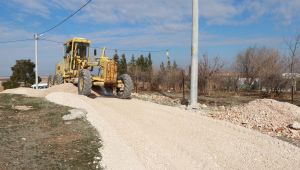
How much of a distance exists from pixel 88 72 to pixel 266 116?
25.4 ft

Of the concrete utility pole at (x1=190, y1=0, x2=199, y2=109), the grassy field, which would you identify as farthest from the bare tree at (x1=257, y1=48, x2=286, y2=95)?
the grassy field

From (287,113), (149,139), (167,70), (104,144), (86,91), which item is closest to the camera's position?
(104,144)

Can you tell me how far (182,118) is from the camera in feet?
41.8

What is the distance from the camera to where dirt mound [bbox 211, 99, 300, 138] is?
11.9 m

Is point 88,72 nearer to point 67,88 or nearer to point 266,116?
point 67,88

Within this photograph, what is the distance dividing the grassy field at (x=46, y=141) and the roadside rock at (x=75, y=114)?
0.71 feet

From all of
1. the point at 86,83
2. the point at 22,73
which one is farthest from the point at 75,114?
the point at 22,73

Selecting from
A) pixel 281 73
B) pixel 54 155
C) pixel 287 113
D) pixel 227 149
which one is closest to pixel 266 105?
pixel 287 113

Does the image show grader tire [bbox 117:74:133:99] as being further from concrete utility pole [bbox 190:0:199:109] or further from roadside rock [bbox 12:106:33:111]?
roadside rock [bbox 12:106:33:111]

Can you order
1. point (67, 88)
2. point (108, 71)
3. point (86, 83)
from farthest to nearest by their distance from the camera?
point (67, 88)
point (108, 71)
point (86, 83)

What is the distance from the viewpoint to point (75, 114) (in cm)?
1238

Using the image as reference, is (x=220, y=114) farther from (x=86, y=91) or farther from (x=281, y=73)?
(x=281, y=73)

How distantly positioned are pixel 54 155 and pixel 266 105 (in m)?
9.70

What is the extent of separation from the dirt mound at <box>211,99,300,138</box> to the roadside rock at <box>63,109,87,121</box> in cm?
465
